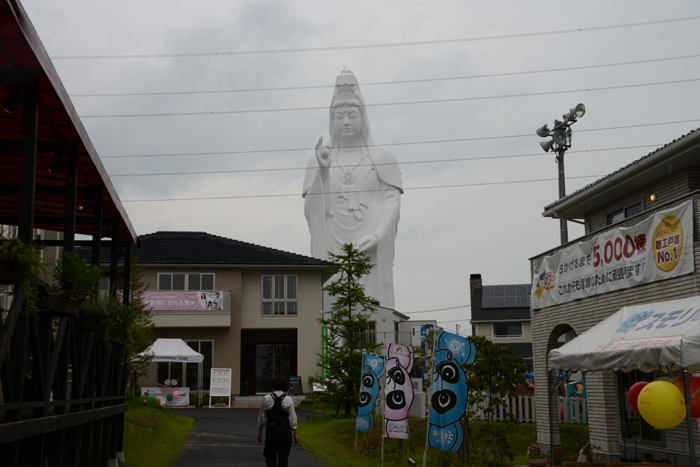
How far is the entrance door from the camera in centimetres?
3378

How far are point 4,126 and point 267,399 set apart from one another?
14.0ft

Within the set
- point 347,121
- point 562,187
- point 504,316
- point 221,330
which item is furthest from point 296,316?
point 504,316

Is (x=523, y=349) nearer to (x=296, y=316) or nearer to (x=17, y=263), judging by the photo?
(x=296, y=316)

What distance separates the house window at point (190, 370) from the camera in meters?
31.2

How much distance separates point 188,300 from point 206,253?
8.32 ft

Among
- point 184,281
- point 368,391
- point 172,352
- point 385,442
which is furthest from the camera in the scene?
point 184,281

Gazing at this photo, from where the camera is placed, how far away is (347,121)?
1756 inches

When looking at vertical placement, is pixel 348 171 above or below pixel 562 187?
above

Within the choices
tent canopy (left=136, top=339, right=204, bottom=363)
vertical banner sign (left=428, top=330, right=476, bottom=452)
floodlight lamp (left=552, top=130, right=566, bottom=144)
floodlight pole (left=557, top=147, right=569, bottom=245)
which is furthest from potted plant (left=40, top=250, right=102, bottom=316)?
tent canopy (left=136, top=339, right=204, bottom=363)

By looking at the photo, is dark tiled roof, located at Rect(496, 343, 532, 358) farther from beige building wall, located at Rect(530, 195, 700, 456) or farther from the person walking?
the person walking

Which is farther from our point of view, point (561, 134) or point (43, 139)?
point (561, 134)

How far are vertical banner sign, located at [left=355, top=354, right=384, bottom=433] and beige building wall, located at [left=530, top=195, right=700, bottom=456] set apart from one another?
3831 millimetres

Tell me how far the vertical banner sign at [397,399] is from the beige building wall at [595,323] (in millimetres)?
3906

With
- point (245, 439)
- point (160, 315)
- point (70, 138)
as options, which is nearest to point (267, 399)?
point (70, 138)
